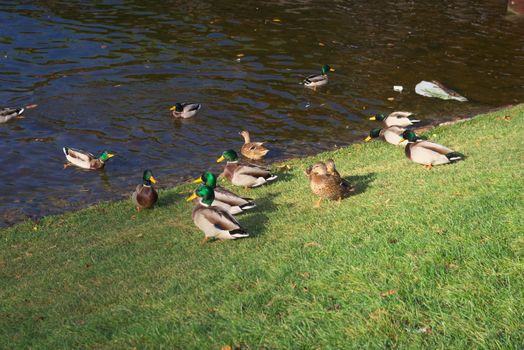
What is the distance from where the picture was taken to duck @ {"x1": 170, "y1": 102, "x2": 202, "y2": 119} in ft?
61.4

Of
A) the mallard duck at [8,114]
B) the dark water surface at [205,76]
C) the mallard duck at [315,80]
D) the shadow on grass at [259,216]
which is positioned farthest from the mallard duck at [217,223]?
the mallard duck at [315,80]

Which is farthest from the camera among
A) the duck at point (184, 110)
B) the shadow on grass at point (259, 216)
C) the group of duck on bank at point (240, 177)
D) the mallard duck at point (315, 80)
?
the mallard duck at point (315, 80)

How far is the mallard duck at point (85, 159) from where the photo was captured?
15430mm

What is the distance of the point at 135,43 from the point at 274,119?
867cm

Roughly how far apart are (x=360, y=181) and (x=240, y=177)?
7.47 ft

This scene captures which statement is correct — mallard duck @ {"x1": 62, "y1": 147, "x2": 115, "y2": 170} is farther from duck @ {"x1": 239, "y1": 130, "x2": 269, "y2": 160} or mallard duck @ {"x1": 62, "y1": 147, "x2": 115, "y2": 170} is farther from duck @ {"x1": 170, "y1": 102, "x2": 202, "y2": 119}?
duck @ {"x1": 170, "y1": 102, "x2": 202, "y2": 119}

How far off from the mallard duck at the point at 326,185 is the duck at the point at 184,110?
8871 millimetres

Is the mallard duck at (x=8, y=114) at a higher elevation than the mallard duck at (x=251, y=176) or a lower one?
lower

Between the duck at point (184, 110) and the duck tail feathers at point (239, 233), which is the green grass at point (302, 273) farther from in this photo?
the duck at point (184, 110)

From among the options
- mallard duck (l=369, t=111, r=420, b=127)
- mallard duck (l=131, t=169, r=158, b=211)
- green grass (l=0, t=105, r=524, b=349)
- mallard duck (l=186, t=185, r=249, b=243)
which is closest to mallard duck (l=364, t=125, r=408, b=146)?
mallard duck (l=369, t=111, r=420, b=127)

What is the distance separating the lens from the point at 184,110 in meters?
18.7

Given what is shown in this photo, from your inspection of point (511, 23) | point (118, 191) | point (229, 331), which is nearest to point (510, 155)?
point (229, 331)

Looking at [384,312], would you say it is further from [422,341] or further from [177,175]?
[177,175]

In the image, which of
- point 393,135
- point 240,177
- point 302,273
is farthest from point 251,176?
point 302,273
